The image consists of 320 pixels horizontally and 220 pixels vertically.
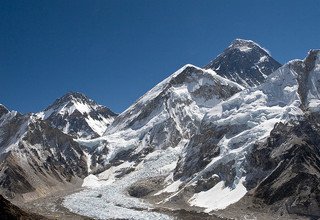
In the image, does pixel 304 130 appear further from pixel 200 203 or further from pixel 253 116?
pixel 200 203

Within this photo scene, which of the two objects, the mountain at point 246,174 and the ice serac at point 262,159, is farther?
the ice serac at point 262,159

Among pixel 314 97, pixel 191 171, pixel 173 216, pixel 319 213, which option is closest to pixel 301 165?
pixel 319 213

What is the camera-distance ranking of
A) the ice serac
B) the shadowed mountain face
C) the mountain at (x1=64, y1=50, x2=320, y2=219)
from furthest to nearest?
1. the ice serac
2. the mountain at (x1=64, y1=50, x2=320, y2=219)
3. the shadowed mountain face

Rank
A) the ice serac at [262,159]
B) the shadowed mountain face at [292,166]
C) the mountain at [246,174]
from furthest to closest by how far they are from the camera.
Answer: the ice serac at [262,159] → the mountain at [246,174] → the shadowed mountain face at [292,166]

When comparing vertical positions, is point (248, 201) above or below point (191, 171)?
below

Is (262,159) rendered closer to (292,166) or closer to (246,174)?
(246,174)

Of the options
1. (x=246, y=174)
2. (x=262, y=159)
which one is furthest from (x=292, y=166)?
(x=246, y=174)

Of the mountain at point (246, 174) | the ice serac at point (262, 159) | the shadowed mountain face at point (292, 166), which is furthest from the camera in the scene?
the ice serac at point (262, 159)

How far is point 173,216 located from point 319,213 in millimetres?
32629

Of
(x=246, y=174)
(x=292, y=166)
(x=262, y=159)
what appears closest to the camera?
(x=292, y=166)

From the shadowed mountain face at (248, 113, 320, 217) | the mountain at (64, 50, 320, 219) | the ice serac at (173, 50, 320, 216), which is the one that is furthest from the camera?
the ice serac at (173, 50, 320, 216)

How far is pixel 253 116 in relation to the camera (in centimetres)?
19175

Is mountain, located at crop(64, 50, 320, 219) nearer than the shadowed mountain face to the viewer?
No

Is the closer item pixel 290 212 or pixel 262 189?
pixel 290 212
